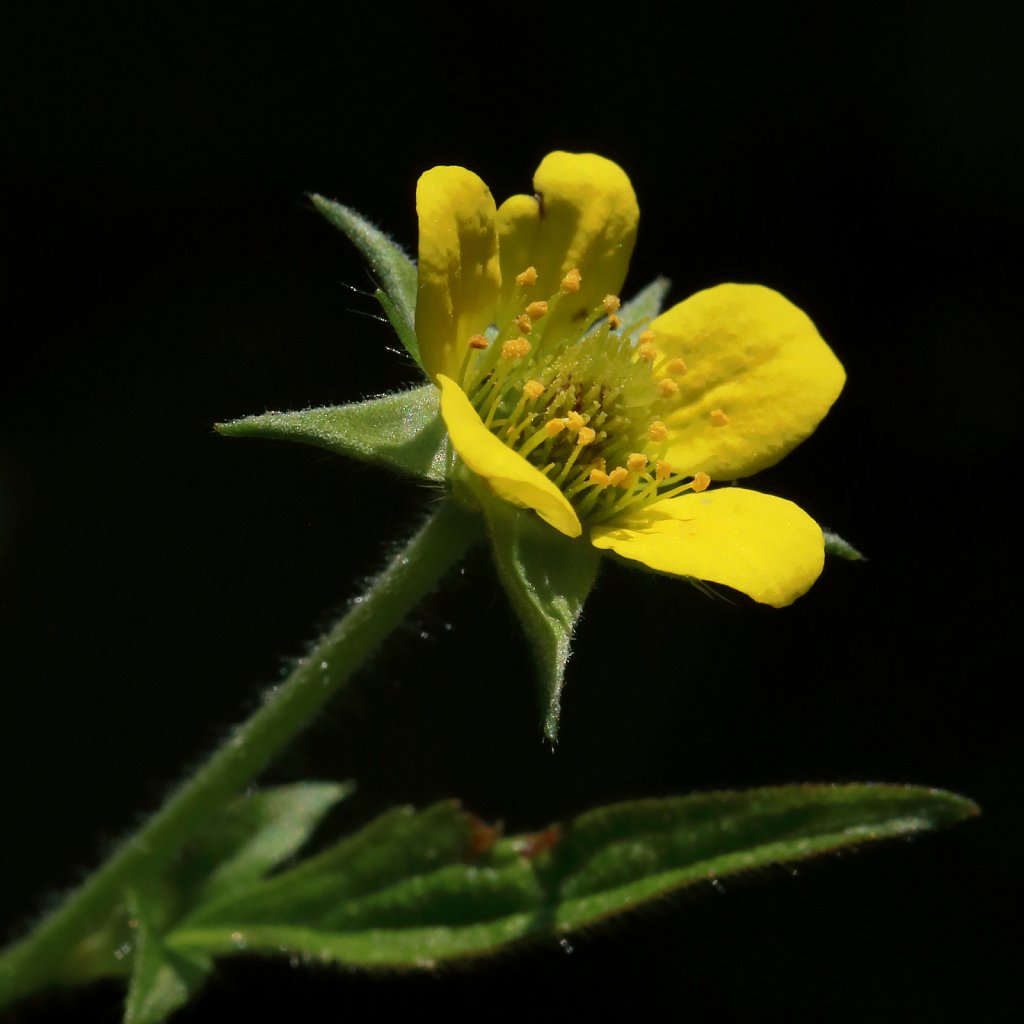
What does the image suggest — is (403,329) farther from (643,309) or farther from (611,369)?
(643,309)

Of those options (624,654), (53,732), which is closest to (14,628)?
(53,732)

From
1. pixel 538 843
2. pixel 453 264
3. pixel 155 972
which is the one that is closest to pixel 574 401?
pixel 453 264

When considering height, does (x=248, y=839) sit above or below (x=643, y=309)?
below

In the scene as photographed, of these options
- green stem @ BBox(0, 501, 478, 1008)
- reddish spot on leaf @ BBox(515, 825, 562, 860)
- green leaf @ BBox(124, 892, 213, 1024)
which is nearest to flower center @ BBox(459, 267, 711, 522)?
green stem @ BBox(0, 501, 478, 1008)

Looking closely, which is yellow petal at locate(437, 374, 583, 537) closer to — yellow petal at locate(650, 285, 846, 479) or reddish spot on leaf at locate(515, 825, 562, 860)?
yellow petal at locate(650, 285, 846, 479)

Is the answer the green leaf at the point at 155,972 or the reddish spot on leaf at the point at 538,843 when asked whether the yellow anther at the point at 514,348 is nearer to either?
the reddish spot on leaf at the point at 538,843

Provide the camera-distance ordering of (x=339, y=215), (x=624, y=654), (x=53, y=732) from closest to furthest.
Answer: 1. (x=339, y=215)
2. (x=53, y=732)
3. (x=624, y=654)

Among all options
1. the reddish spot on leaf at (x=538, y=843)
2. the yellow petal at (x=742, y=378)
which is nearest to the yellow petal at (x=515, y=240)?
the yellow petal at (x=742, y=378)

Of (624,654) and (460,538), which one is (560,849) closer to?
(460,538)
